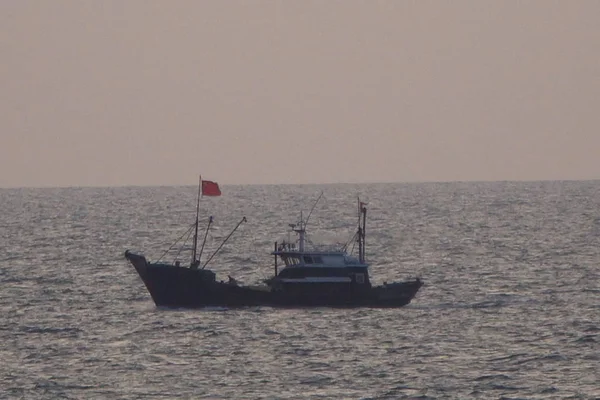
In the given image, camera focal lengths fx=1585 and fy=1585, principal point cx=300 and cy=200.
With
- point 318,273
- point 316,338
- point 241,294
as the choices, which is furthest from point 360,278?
point 316,338

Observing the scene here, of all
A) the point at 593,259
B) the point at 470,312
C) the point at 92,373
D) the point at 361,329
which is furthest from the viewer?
the point at 593,259

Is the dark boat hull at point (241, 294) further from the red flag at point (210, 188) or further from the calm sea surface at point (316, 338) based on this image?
the red flag at point (210, 188)

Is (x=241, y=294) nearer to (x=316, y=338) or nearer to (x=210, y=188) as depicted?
(x=210, y=188)

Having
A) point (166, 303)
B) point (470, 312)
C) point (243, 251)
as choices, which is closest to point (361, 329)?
point (470, 312)

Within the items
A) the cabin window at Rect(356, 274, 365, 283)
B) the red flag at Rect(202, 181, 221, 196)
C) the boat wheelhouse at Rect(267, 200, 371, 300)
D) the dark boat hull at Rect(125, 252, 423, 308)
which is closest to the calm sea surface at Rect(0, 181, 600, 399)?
the dark boat hull at Rect(125, 252, 423, 308)

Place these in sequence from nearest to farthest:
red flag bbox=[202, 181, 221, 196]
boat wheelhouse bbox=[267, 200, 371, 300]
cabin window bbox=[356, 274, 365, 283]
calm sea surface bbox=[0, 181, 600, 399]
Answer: calm sea surface bbox=[0, 181, 600, 399] < red flag bbox=[202, 181, 221, 196] < boat wheelhouse bbox=[267, 200, 371, 300] < cabin window bbox=[356, 274, 365, 283]

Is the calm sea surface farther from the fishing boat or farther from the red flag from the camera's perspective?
the red flag

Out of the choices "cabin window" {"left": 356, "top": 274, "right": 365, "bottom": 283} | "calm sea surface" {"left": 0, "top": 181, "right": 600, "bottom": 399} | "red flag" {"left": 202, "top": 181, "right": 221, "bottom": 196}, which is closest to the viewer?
"calm sea surface" {"left": 0, "top": 181, "right": 600, "bottom": 399}

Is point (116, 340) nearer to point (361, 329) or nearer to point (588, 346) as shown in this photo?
point (361, 329)

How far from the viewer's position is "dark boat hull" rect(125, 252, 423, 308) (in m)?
83.0

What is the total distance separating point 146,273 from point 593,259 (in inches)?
1771

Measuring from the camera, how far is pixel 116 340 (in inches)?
2803

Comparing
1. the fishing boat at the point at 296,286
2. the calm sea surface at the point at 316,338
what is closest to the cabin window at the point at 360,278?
the fishing boat at the point at 296,286

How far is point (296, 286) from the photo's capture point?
8288cm
